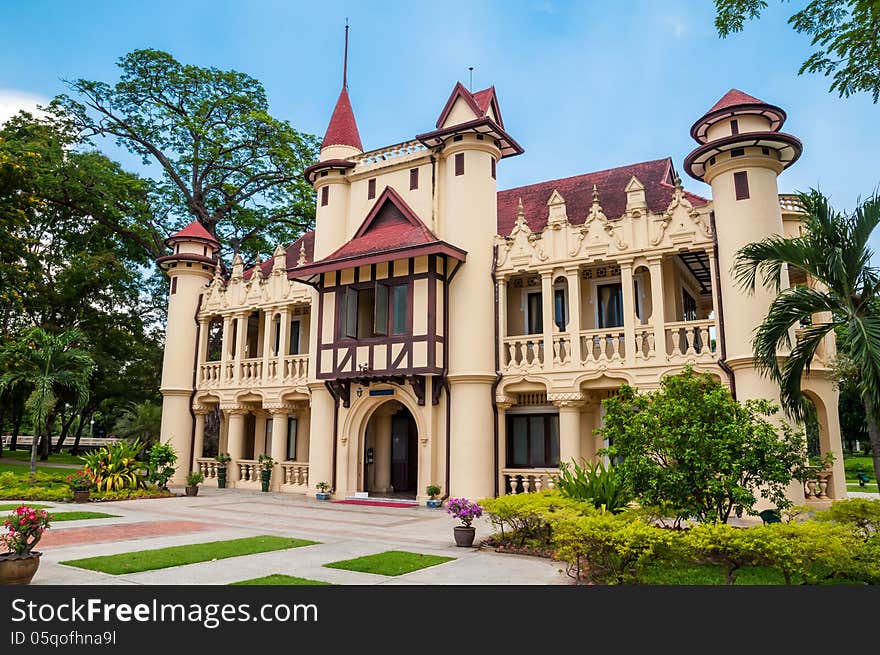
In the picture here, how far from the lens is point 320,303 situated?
22.5 m

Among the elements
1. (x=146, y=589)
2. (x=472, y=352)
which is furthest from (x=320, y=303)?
(x=146, y=589)

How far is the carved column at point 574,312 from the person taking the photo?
18.5m

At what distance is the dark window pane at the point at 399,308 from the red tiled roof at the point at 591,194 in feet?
14.2

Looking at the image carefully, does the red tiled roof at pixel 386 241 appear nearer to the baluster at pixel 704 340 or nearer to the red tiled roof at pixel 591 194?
the red tiled roof at pixel 591 194

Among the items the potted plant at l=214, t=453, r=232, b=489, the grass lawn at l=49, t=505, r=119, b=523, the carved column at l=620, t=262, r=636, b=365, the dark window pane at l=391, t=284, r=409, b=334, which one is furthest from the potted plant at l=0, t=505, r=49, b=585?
the potted plant at l=214, t=453, r=232, b=489

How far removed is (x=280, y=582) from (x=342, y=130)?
19089 millimetres

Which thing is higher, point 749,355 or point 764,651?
point 749,355

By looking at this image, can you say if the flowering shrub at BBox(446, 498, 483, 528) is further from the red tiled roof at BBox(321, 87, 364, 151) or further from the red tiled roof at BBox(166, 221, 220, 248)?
the red tiled roof at BBox(166, 221, 220, 248)

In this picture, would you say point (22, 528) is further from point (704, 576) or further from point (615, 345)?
point (615, 345)

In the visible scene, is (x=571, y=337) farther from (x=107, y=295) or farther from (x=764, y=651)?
(x=107, y=295)

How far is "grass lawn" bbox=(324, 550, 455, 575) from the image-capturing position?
374 inches

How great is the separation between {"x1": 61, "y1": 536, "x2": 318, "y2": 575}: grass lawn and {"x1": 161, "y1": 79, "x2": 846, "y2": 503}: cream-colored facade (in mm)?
8001

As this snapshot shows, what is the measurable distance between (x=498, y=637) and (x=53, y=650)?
159 inches

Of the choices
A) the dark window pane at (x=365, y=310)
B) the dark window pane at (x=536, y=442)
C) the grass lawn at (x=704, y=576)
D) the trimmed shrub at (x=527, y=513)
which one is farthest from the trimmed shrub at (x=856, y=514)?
the dark window pane at (x=365, y=310)
